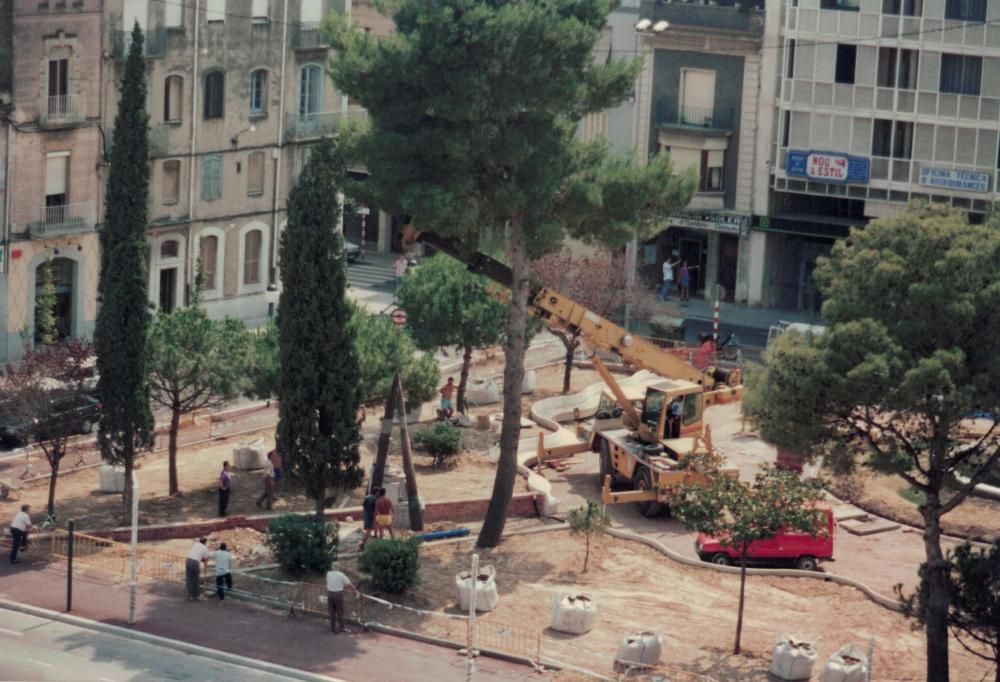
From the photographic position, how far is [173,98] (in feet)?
232

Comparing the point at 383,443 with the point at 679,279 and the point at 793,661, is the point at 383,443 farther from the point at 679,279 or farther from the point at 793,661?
the point at 679,279

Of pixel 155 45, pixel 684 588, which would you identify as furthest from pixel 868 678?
pixel 155 45

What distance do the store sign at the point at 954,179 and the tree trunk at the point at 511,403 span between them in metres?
32.5

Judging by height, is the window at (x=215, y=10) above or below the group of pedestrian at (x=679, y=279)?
above

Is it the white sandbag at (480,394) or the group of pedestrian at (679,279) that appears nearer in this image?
the white sandbag at (480,394)

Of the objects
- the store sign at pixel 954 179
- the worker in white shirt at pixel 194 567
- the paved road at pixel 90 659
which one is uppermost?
the store sign at pixel 954 179

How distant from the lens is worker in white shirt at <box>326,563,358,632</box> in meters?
41.0

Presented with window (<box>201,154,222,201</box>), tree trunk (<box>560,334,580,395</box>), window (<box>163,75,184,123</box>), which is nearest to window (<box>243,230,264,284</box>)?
window (<box>201,154,222,201</box>)

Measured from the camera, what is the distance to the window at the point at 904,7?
78000 millimetres

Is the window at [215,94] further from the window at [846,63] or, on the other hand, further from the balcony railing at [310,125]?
the window at [846,63]

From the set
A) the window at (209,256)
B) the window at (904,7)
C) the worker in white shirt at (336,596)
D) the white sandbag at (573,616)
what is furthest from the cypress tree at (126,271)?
the window at (904,7)

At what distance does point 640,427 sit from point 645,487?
2.32m

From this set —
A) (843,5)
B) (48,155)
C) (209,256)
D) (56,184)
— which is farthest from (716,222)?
(48,155)

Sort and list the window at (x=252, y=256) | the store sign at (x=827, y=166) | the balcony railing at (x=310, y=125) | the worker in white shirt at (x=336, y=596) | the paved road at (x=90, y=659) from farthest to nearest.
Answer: the store sign at (x=827, y=166)
the balcony railing at (x=310, y=125)
the window at (x=252, y=256)
the worker in white shirt at (x=336, y=596)
the paved road at (x=90, y=659)
